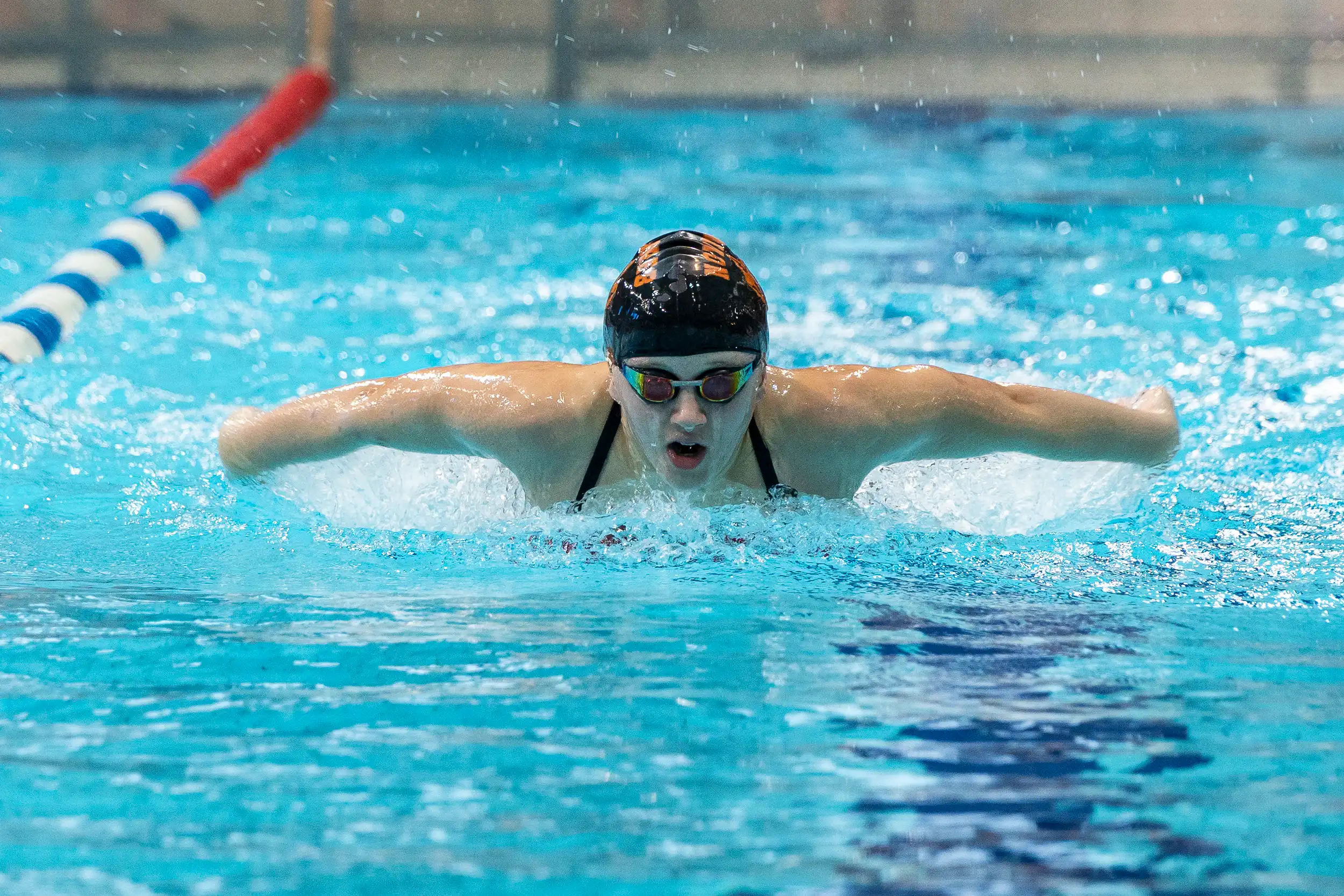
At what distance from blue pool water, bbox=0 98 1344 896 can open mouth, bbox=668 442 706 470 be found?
260 millimetres

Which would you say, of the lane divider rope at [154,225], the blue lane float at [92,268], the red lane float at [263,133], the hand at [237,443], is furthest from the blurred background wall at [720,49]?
the hand at [237,443]

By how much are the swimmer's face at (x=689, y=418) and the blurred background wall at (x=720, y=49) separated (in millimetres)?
7023

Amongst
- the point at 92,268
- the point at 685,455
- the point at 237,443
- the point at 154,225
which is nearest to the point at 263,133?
the point at 154,225

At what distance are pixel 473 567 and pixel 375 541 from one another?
1.05ft

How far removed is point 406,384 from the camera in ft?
10.4

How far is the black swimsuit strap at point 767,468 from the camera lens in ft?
10.3

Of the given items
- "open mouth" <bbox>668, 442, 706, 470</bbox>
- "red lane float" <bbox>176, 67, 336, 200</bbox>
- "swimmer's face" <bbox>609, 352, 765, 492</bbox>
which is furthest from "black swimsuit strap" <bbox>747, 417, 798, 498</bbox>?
"red lane float" <bbox>176, 67, 336, 200</bbox>

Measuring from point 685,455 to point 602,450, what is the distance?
0.30 meters

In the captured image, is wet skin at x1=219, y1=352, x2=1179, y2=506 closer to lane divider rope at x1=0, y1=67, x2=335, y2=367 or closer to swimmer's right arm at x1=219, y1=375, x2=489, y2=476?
swimmer's right arm at x1=219, y1=375, x2=489, y2=476

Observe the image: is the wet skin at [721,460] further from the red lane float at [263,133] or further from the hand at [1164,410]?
the red lane float at [263,133]

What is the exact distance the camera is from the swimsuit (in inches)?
123

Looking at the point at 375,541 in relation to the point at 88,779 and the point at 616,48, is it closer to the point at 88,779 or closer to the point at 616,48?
the point at 88,779

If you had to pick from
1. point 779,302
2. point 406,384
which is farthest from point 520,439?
point 779,302

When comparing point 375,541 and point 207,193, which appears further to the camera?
point 207,193
